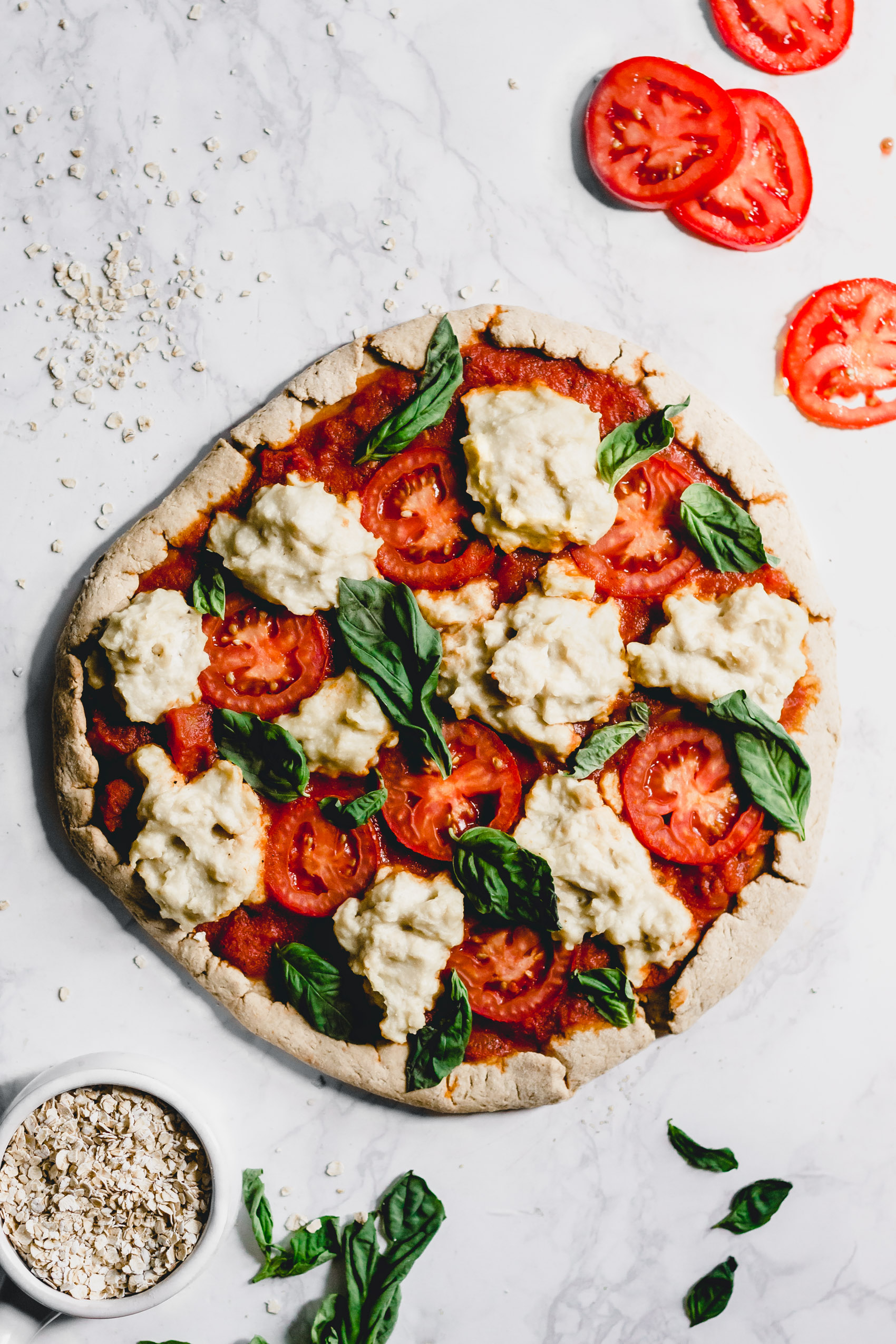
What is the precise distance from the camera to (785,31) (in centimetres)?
362

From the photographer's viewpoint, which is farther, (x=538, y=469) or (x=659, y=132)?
(x=659, y=132)

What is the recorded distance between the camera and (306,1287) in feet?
11.8

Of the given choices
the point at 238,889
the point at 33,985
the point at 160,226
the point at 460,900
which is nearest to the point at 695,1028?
the point at 460,900

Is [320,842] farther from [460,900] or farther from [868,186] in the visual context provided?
[868,186]

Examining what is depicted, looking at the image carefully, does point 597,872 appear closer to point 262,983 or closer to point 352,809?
point 352,809

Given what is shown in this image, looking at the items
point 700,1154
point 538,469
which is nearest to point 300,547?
point 538,469

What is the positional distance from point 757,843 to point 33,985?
102 inches

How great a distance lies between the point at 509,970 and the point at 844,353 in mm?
2498

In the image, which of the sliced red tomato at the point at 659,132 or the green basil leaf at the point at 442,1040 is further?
the sliced red tomato at the point at 659,132

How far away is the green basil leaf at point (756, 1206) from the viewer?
3629 millimetres

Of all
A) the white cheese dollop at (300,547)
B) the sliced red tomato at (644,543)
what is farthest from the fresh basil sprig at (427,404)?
the sliced red tomato at (644,543)

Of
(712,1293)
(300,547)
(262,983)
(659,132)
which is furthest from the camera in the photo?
(712,1293)

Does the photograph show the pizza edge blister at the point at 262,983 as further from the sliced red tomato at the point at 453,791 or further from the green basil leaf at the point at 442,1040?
the sliced red tomato at the point at 453,791

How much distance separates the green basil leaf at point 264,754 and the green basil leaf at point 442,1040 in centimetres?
81
